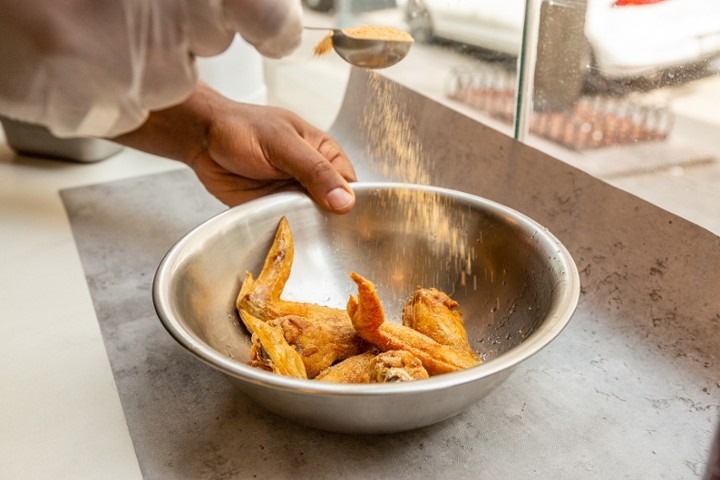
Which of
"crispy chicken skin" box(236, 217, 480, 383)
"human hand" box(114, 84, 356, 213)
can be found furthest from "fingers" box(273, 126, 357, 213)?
"crispy chicken skin" box(236, 217, 480, 383)

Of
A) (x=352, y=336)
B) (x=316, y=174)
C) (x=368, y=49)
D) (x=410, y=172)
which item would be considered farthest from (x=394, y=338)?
(x=410, y=172)

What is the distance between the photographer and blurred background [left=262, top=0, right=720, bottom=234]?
3.09 ft

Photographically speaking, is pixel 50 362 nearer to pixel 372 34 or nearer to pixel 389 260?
pixel 389 260

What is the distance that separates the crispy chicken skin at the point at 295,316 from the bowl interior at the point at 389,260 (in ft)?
0.11

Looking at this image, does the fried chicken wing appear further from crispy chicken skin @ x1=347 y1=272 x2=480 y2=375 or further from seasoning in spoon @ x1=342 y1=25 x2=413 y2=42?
seasoning in spoon @ x1=342 y1=25 x2=413 y2=42

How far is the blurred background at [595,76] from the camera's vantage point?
943 millimetres

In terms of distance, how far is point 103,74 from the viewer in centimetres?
44

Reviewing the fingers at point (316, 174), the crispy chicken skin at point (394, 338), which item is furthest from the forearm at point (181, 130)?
the crispy chicken skin at point (394, 338)

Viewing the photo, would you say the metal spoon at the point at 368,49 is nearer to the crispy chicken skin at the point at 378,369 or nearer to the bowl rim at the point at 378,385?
the bowl rim at the point at 378,385

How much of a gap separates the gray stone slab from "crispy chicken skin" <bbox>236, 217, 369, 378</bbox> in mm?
89

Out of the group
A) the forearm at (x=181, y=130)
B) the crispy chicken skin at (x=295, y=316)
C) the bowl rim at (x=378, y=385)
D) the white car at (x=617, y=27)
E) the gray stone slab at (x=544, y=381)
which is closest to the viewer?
the bowl rim at (x=378, y=385)

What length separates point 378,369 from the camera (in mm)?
672

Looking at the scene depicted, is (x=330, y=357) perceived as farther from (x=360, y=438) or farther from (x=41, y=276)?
(x=41, y=276)

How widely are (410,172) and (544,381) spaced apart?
544 millimetres
